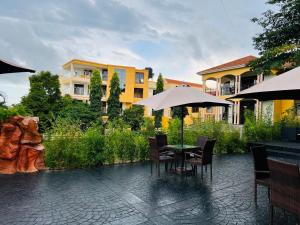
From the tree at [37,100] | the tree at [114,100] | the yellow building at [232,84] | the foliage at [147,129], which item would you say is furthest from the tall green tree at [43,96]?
the foliage at [147,129]

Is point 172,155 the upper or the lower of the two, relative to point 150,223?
upper

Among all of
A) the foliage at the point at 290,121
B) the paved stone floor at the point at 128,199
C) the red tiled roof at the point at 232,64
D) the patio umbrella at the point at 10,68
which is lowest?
the paved stone floor at the point at 128,199

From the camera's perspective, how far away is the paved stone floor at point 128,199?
161 inches

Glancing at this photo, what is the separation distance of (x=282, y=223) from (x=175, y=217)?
1.60 metres

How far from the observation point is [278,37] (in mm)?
14641

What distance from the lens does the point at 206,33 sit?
14.5 meters

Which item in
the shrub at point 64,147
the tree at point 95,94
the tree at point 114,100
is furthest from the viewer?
the tree at point 114,100

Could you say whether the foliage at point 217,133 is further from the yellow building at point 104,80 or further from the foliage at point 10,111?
the yellow building at point 104,80

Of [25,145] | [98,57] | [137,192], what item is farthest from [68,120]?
[98,57]

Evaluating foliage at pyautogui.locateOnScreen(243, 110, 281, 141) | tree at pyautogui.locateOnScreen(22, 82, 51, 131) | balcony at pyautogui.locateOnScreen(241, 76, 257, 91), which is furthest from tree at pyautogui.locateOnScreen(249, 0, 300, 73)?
tree at pyautogui.locateOnScreen(22, 82, 51, 131)

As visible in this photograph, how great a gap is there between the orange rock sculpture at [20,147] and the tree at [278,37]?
40.2ft

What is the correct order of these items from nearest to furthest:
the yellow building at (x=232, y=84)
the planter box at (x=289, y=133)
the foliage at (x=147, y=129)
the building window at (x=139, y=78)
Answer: the foliage at (x=147, y=129) → the planter box at (x=289, y=133) → the yellow building at (x=232, y=84) → the building window at (x=139, y=78)

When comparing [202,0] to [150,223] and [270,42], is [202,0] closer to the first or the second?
[270,42]

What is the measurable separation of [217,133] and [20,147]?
25.4 ft
